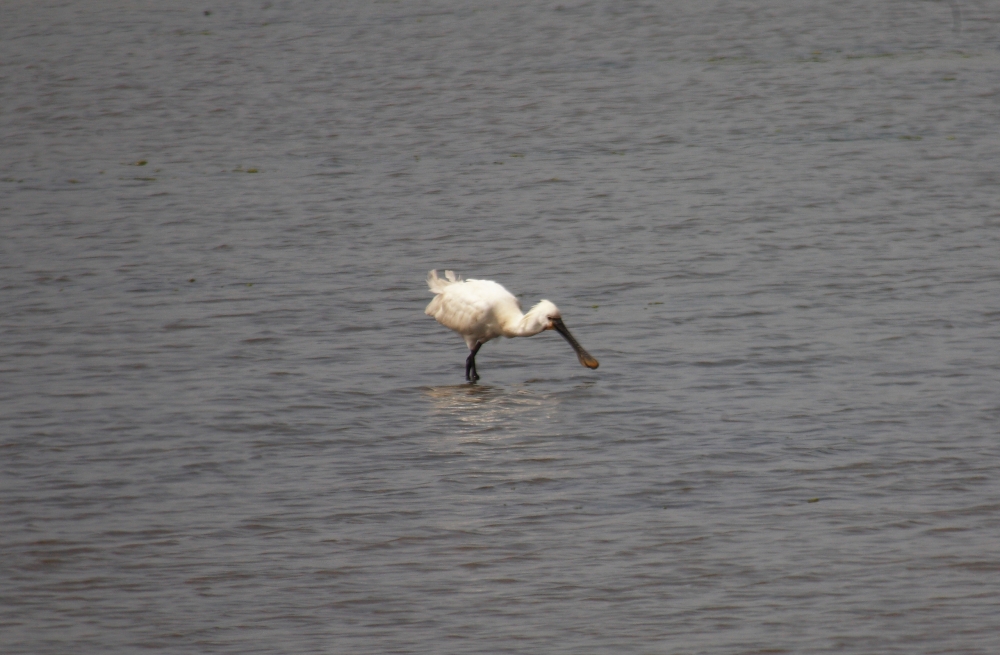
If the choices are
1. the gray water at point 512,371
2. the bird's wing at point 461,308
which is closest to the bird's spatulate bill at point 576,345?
the gray water at point 512,371

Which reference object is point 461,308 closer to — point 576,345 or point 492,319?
point 492,319

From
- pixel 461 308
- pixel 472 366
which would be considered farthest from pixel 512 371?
pixel 461 308

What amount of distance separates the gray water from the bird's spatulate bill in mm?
134

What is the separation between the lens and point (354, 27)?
32.0 meters

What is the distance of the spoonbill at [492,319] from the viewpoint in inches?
450

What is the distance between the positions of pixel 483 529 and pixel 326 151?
12495mm

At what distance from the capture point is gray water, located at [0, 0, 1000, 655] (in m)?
7.49

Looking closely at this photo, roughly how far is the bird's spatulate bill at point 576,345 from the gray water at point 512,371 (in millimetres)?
134

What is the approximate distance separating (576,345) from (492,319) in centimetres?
60

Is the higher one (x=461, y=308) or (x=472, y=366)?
(x=461, y=308)

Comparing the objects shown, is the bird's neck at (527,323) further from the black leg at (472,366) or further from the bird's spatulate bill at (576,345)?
the black leg at (472,366)

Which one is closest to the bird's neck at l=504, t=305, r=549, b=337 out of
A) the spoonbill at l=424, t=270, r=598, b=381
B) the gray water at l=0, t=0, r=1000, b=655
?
the spoonbill at l=424, t=270, r=598, b=381

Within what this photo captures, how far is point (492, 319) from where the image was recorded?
11.5m

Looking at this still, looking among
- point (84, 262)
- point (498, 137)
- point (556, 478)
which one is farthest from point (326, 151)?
point (556, 478)
